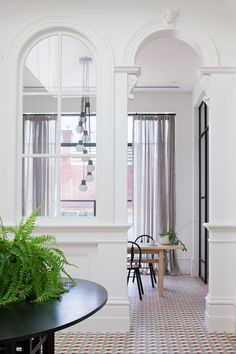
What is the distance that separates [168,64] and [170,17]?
253cm

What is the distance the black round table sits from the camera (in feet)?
5.44

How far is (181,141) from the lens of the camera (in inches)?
335

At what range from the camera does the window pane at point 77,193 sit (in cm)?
469


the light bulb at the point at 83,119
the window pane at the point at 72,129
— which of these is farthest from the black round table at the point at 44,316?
the light bulb at the point at 83,119

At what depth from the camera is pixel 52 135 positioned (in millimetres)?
7809

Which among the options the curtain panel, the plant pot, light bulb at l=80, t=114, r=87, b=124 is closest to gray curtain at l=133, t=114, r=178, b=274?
the curtain panel

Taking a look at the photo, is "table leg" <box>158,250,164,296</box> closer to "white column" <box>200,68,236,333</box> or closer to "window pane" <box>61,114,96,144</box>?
"white column" <box>200,68,236,333</box>

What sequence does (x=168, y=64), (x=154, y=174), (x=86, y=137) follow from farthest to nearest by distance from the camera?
(x=154, y=174), (x=168, y=64), (x=86, y=137)

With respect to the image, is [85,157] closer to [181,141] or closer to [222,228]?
[222,228]

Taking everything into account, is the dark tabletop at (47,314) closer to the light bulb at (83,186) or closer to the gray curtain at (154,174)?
the light bulb at (83,186)

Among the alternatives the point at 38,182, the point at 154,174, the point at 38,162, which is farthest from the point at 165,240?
the point at 38,162

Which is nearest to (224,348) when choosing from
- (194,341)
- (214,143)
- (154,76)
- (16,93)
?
(194,341)

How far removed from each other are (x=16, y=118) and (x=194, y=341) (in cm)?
256

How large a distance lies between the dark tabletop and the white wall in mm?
6236
